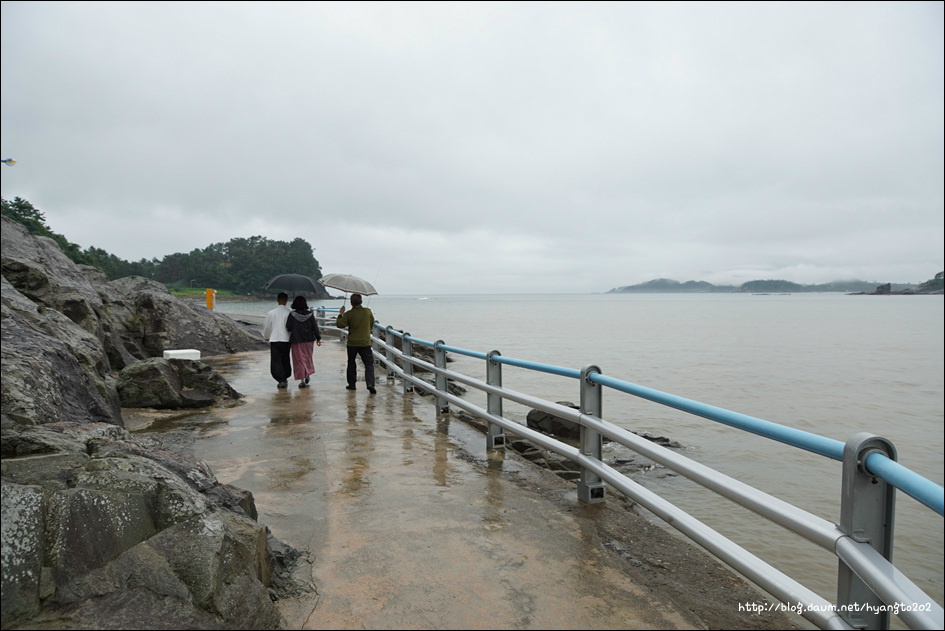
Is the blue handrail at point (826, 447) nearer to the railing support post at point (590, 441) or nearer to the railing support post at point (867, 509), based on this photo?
the railing support post at point (867, 509)

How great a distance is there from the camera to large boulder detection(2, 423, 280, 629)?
2004 millimetres

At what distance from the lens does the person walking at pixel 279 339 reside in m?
9.95

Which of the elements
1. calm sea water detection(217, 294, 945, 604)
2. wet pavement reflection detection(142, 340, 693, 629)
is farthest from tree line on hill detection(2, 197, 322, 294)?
wet pavement reflection detection(142, 340, 693, 629)

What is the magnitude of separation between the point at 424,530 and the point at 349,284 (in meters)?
8.34

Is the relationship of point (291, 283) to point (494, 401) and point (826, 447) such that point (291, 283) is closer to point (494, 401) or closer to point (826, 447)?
point (494, 401)

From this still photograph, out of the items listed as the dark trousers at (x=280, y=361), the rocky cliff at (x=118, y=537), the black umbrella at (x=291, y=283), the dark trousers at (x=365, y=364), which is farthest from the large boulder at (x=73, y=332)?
the black umbrella at (x=291, y=283)

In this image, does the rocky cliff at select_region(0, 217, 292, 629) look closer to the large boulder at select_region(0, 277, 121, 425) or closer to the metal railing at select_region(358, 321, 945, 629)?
the large boulder at select_region(0, 277, 121, 425)

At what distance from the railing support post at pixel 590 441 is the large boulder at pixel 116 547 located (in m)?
2.40

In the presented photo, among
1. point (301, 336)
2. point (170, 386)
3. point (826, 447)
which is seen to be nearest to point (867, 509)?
point (826, 447)

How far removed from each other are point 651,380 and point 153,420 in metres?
18.6

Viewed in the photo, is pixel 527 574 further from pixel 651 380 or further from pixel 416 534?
pixel 651 380

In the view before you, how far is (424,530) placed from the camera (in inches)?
143

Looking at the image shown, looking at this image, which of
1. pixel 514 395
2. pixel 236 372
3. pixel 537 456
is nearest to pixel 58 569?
pixel 514 395

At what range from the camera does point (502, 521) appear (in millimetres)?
3857
